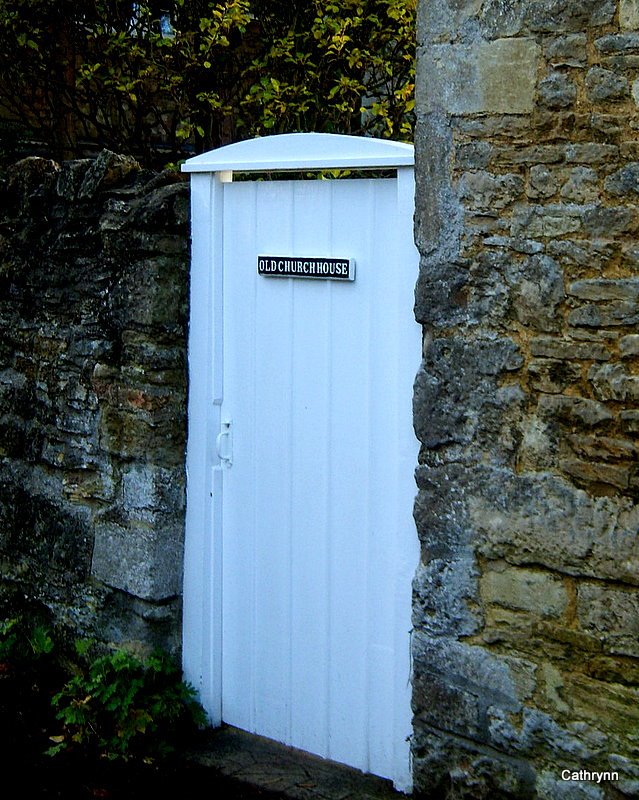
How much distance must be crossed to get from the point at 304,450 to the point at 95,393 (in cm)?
96

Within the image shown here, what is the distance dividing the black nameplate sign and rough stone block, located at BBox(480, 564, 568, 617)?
1123 millimetres

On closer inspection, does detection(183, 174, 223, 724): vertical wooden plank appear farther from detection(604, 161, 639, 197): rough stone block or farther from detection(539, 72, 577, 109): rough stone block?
detection(604, 161, 639, 197): rough stone block

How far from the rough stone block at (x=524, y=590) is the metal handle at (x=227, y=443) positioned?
50.1 inches

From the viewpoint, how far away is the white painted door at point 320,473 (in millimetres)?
3822

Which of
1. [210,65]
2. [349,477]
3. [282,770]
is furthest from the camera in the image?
[210,65]

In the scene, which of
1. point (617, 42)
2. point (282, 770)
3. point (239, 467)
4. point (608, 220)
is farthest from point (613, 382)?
point (282, 770)

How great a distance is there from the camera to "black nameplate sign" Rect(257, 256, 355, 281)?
3.89m

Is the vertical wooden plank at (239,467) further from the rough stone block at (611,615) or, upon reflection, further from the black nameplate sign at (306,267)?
the rough stone block at (611,615)

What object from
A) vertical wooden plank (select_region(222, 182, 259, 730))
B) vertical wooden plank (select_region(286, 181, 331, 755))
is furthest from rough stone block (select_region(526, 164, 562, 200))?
vertical wooden plank (select_region(222, 182, 259, 730))

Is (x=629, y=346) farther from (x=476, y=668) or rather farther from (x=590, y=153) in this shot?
(x=476, y=668)

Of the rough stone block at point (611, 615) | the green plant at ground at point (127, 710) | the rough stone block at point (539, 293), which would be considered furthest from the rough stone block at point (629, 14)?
the green plant at ground at point (127, 710)

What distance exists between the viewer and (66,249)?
4.65m

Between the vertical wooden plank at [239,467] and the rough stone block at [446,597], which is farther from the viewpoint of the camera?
the vertical wooden plank at [239,467]

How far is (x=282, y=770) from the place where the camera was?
4.09 metres
